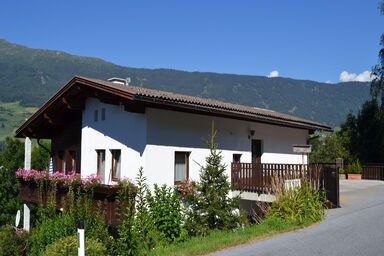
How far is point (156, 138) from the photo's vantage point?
14672mm

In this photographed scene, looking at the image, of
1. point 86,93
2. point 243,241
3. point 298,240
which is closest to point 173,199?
point 243,241

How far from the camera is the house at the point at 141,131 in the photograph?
47.7ft

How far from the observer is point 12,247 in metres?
17.1

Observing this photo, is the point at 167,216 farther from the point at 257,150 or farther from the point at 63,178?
the point at 257,150

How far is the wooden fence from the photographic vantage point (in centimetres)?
3127

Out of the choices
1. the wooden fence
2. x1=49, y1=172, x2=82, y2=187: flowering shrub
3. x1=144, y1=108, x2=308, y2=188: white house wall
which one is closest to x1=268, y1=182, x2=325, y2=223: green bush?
x1=144, y1=108, x2=308, y2=188: white house wall

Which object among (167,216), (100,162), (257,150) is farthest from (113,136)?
(257,150)

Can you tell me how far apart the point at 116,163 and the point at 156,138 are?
2.22 metres

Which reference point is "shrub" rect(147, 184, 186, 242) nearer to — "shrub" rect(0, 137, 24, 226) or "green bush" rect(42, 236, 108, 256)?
"green bush" rect(42, 236, 108, 256)

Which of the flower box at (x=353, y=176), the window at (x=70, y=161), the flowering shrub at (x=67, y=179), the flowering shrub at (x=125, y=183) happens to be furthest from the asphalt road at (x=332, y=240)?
the flower box at (x=353, y=176)

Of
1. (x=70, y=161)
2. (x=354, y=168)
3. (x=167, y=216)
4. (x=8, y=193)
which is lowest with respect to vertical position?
(x=8, y=193)

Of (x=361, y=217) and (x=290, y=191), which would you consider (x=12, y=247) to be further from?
Answer: (x=361, y=217)

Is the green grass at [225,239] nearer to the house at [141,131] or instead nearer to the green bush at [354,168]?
the house at [141,131]

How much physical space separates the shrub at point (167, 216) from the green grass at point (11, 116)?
13483 cm
